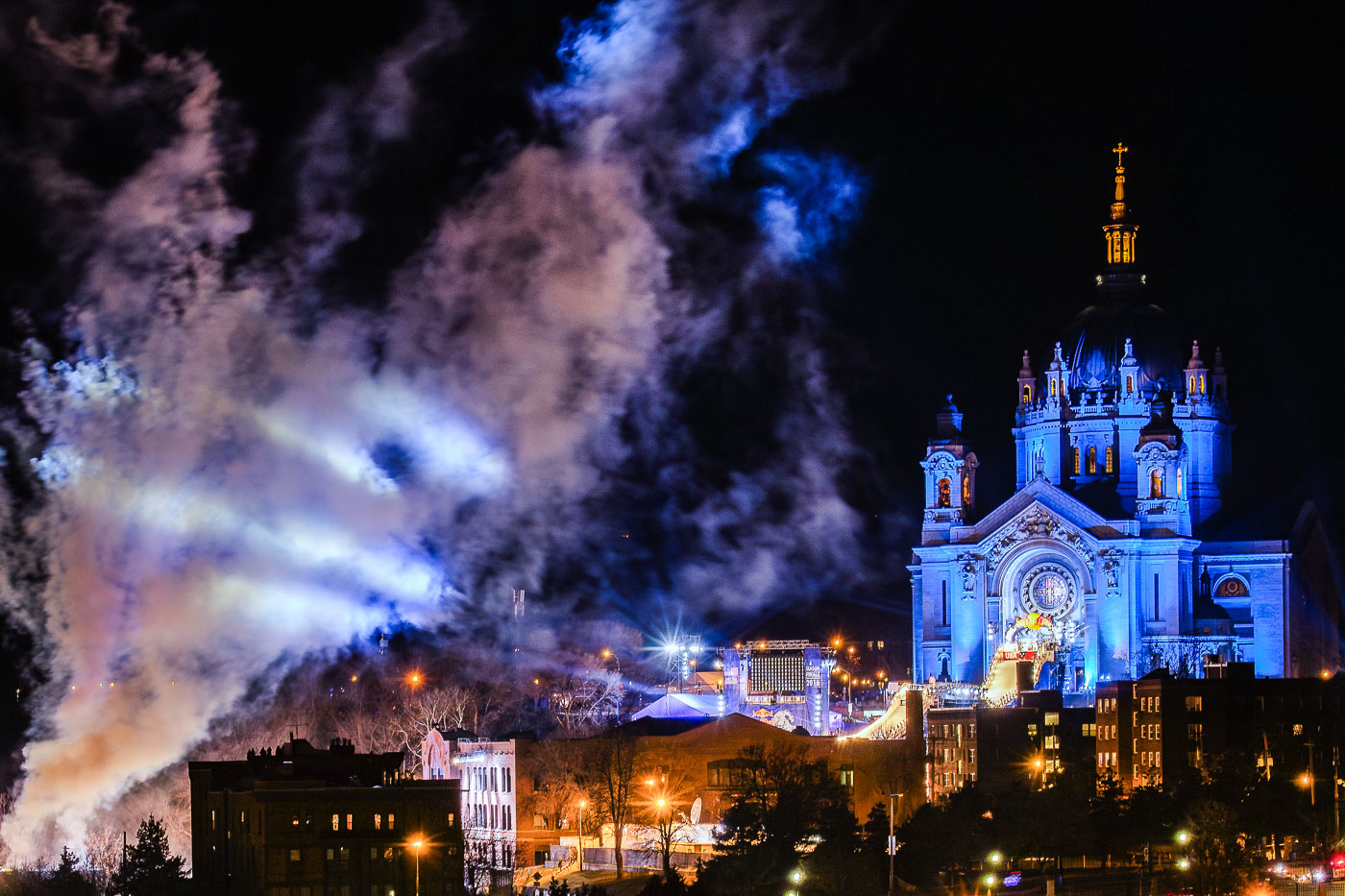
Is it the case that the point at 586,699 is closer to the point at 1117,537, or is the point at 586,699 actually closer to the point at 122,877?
the point at 1117,537

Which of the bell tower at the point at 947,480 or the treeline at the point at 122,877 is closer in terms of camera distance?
the treeline at the point at 122,877

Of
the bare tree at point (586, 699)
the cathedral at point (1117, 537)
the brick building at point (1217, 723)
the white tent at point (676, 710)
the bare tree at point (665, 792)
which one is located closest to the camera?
the brick building at point (1217, 723)

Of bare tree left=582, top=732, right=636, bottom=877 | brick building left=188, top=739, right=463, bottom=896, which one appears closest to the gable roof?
bare tree left=582, top=732, right=636, bottom=877

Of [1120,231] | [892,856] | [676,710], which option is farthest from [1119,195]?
[892,856]

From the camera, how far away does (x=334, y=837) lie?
115 metres

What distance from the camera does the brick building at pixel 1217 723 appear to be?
427 ft

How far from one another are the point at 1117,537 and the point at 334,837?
59585 mm

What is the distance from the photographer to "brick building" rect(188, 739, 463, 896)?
11431 cm

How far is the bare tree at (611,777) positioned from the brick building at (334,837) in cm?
1151

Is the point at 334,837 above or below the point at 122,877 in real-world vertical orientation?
above

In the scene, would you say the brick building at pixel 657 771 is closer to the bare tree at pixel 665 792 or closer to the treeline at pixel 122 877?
the bare tree at pixel 665 792

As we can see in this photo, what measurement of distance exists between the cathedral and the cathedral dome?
0.09 metres

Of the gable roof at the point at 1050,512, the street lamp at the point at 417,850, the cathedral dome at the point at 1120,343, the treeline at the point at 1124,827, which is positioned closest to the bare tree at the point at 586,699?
the gable roof at the point at 1050,512

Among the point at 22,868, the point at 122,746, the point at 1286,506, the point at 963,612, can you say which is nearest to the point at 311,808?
the point at 122,746
